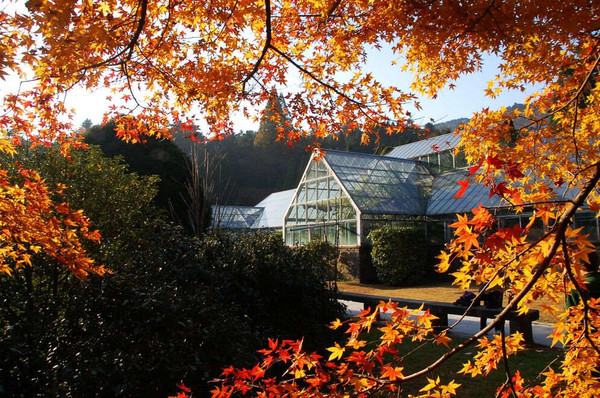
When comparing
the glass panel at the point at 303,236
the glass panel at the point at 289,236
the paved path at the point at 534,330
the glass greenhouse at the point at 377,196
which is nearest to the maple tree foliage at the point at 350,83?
the paved path at the point at 534,330

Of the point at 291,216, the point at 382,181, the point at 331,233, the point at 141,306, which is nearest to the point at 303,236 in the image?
the point at 291,216

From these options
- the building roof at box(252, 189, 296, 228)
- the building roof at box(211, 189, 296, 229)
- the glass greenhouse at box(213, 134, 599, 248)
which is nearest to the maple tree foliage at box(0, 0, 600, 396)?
the glass greenhouse at box(213, 134, 599, 248)

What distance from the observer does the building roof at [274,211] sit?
26.2 meters

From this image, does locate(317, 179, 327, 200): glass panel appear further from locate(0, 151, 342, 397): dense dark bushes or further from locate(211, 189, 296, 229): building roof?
locate(0, 151, 342, 397): dense dark bushes

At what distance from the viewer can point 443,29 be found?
330 cm

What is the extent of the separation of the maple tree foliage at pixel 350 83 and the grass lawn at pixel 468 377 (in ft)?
2.90

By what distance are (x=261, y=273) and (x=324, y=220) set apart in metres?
12.9

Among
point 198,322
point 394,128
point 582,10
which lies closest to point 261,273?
point 198,322

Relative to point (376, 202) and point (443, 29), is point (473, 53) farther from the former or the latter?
point (376, 202)

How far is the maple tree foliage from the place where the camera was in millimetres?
2084

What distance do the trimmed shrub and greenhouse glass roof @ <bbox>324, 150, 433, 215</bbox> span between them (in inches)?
58.0

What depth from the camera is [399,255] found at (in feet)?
51.5

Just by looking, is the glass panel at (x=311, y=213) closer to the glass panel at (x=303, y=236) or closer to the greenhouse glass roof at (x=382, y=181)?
the glass panel at (x=303, y=236)

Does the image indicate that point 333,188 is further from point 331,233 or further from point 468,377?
point 468,377
